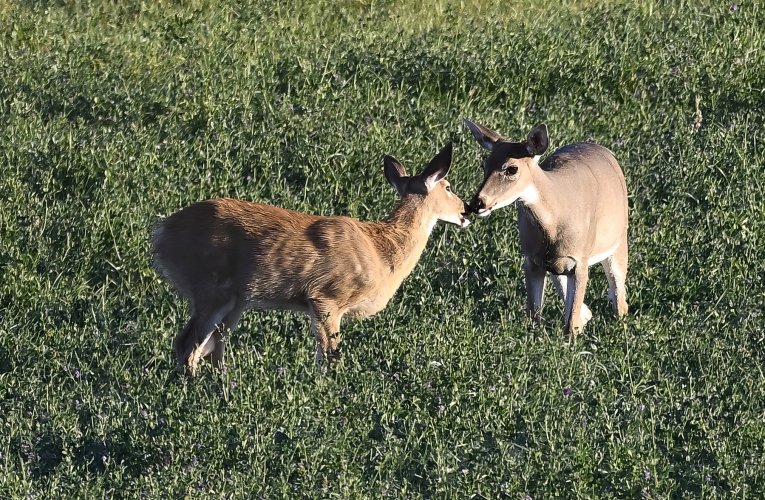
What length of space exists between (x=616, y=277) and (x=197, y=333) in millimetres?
2843

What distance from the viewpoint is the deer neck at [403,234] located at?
380 inches

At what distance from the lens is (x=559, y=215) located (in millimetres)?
9680

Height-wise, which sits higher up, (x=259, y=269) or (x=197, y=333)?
(x=259, y=269)

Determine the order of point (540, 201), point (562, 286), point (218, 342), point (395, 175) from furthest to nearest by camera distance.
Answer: point (562, 286) < point (395, 175) < point (540, 201) < point (218, 342)

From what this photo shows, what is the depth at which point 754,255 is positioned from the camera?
34.6 feet

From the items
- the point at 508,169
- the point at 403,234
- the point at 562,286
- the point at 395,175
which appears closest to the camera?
the point at 508,169

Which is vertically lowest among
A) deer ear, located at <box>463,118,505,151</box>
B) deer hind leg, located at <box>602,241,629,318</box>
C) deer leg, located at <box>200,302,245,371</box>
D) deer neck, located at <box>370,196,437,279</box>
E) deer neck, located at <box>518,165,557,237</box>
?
deer hind leg, located at <box>602,241,629,318</box>

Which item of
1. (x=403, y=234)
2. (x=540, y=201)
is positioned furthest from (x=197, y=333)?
(x=540, y=201)

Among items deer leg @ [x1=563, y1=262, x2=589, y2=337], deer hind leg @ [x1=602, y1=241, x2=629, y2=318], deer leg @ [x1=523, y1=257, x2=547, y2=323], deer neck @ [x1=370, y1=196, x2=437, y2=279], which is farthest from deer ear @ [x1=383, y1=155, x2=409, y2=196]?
deer hind leg @ [x1=602, y1=241, x2=629, y2=318]

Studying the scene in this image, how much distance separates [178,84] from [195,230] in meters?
3.97

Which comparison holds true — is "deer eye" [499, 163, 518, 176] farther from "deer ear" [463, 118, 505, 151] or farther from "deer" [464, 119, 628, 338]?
"deer ear" [463, 118, 505, 151]

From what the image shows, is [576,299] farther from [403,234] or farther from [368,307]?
[368,307]

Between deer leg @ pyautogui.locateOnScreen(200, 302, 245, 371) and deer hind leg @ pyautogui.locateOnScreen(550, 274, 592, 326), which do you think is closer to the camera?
deer leg @ pyautogui.locateOnScreen(200, 302, 245, 371)

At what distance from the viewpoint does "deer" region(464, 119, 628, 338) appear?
9.52 metres
